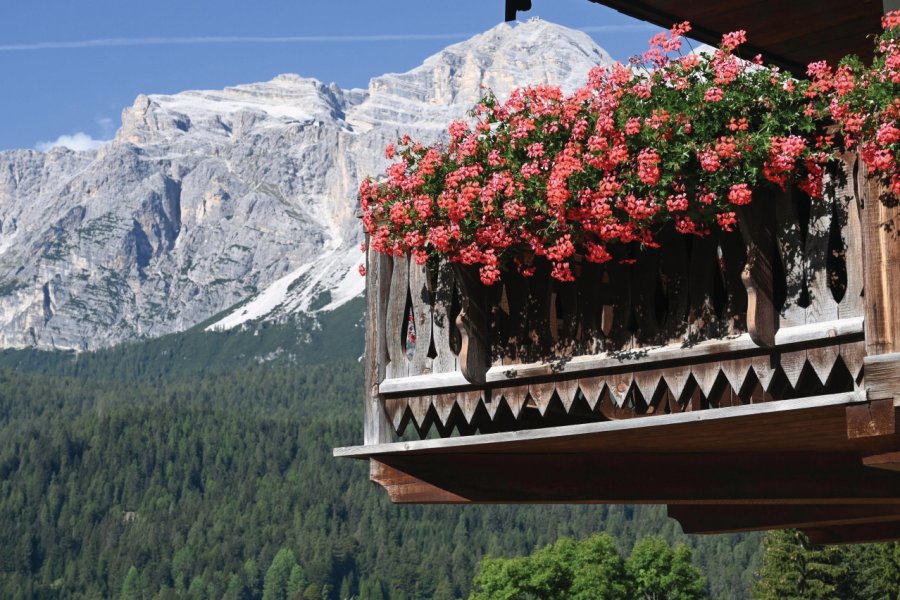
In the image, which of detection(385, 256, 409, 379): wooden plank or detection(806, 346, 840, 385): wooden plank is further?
detection(385, 256, 409, 379): wooden plank

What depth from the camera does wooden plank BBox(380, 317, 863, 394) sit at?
24.1 ft

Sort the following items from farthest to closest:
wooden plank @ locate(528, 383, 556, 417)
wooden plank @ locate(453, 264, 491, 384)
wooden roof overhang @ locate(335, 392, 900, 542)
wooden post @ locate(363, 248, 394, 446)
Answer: wooden post @ locate(363, 248, 394, 446) < wooden plank @ locate(453, 264, 491, 384) < wooden plank @ locate(528, 383, 556, 417) < wooden roof overhang @ locate(335, 392, 900, 542)

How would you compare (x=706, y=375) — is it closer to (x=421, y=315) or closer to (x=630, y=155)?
(x=630, y=155)

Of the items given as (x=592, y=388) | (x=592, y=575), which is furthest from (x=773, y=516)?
(x=592, y=575)

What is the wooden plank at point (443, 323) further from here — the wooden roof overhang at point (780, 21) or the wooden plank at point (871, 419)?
the wooden plank at point (871, 419)

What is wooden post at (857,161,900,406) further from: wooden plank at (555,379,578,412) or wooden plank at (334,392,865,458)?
wooden plank at (555,379,578,412)

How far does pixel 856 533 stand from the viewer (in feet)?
41.9

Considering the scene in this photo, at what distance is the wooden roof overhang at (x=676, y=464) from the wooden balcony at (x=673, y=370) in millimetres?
13

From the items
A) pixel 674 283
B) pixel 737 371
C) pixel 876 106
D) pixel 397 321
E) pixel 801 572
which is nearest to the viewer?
pixel 876 106

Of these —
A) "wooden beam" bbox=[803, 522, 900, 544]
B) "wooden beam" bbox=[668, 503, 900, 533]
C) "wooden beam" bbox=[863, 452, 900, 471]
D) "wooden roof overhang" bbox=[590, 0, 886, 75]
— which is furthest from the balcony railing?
"wooden beam" bbox=[803, 522, 900, 544]

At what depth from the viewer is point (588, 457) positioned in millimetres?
9766

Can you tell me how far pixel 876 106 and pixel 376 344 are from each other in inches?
159

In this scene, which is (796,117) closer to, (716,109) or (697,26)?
(716,109)

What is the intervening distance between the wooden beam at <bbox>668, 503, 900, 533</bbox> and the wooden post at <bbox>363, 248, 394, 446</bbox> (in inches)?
106
